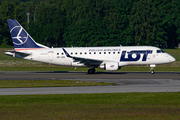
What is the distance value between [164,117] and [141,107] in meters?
2.54

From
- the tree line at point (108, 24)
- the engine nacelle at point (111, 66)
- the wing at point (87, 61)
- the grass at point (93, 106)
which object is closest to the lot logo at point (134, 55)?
the engine nacelle at point (111, 66)

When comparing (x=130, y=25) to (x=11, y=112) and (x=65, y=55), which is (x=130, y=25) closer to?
(x=65, y=55)

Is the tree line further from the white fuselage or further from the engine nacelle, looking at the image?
the engine nacelle

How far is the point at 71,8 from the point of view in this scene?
129 meters

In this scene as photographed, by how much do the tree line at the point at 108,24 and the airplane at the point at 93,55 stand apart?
5379cm

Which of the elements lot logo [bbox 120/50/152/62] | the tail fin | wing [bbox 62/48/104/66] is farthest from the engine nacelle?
the tail fin

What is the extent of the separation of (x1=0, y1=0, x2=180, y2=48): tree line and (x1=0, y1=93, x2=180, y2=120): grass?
75223 millimetres

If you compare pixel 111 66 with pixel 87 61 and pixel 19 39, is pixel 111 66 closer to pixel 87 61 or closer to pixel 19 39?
pixel 87 61

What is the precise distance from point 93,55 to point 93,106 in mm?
23923

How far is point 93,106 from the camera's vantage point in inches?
675

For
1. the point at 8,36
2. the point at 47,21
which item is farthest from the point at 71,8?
the point at 8,36

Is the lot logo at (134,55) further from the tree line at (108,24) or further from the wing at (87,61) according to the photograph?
the tree line at (108,24)

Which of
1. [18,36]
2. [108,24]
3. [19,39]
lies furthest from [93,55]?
[108,24]

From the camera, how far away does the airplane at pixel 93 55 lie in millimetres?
39594
